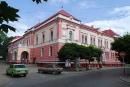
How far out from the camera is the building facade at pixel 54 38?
175 feet

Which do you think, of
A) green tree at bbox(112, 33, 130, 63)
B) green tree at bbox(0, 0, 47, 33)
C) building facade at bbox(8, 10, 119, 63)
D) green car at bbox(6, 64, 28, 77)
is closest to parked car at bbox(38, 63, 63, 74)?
green car at bbox(6, 64, 28, 77)

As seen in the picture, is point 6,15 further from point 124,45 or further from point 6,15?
point 124,45

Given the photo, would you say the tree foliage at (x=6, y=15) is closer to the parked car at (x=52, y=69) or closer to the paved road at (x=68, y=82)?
the paved road at (x=68, y=82)

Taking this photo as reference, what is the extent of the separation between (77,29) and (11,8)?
180ft

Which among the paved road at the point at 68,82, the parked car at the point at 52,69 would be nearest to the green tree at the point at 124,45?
the parked car at the point at 52,69

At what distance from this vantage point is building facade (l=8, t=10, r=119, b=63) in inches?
2098

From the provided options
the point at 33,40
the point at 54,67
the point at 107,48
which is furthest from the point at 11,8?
the point at 107,48

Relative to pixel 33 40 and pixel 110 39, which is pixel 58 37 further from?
pixel 110 39

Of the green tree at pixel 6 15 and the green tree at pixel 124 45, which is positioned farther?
the green tree at pixel 124 45

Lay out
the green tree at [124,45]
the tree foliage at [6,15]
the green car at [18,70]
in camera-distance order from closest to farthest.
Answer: the tree foliage at [6,15], the green car at [18,70], the green tree at [124,45]

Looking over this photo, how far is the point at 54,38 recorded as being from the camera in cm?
5438

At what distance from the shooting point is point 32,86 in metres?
22.7

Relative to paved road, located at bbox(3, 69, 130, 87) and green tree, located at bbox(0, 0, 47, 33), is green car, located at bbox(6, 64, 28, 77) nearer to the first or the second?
paved road, located at bbox(3, 69, 130, 87)

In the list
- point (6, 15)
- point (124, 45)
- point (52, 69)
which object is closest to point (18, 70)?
point (52, 69)
